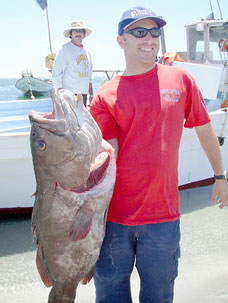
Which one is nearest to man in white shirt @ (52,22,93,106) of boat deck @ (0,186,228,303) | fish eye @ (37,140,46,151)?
boat deck @ (0,186,228,303)

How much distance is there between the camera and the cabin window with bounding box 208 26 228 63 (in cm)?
909

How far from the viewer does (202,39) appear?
367 inches

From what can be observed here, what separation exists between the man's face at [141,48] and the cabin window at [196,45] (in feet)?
24.6

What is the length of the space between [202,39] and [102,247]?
26.7 ft

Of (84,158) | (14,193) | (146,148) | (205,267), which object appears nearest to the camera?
(84,158)

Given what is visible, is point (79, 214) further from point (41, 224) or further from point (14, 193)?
point (14, 193)

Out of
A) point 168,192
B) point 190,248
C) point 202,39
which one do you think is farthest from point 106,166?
point 202,39

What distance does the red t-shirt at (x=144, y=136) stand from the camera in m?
2.21

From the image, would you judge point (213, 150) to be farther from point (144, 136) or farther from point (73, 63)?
point (73, 63)

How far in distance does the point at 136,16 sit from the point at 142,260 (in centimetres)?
147

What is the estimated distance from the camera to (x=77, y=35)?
649 cm

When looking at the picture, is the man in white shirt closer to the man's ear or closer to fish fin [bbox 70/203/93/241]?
the man's ear

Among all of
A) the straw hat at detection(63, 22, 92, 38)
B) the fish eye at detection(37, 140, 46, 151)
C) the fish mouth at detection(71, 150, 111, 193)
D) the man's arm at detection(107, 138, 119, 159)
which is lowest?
the fish mouth at detection(71, 150, 111, 193)

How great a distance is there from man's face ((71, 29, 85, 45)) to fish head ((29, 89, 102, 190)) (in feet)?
15.9
